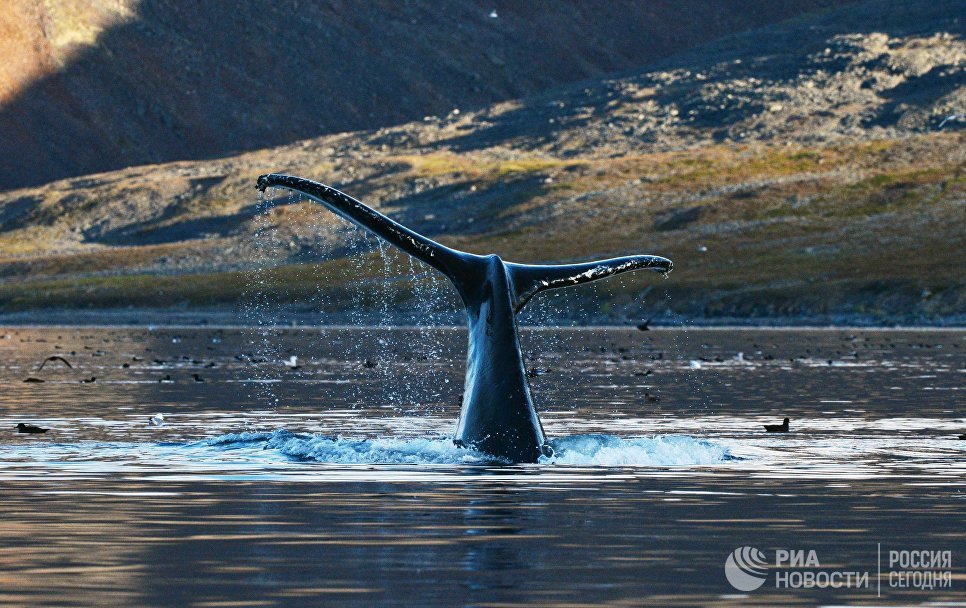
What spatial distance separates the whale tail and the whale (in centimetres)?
1

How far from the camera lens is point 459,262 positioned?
23469 mm

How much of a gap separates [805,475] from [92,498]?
8647mm

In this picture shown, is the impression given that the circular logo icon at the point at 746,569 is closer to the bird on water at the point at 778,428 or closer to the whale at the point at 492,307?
the whale at the point at 492,307

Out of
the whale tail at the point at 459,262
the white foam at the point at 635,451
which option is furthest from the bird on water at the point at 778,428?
the whale tail at the point at 459,262

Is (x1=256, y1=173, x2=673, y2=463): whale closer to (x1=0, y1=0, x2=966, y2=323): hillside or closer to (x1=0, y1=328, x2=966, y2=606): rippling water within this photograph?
(x1=0, y1=328, x2=966, y2=606): rippling water

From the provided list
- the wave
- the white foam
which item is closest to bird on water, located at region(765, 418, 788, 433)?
the wave

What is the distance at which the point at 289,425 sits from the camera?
32.2 metres

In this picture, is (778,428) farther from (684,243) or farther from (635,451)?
(684,243)

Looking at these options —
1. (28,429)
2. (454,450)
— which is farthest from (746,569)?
(28,429)

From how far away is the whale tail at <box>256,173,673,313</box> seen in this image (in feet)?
75.4

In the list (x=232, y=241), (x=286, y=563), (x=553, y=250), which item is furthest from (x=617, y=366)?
(x=232, y=241)

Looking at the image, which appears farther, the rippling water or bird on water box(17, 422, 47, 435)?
bird on water box(17, 422, 47, 435)

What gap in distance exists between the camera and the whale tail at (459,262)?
2298 cm

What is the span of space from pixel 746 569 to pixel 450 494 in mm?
6024
